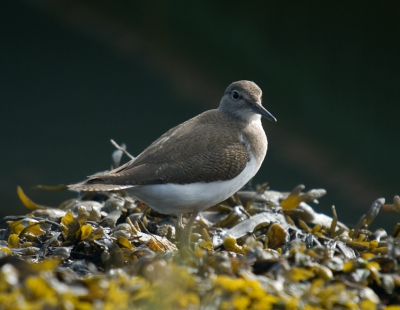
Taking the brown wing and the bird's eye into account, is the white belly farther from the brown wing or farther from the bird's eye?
the bird's eye

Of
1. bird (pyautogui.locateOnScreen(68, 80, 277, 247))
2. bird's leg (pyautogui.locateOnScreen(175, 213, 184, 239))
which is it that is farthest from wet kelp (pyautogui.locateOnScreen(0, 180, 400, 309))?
bird (pyautogui.locateOnScreen(68, 80, 277, 247))

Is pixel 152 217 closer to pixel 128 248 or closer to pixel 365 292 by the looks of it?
pixel 128 248

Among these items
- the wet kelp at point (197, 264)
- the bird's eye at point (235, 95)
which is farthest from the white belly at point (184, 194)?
the bird's eye at point (235, 95)

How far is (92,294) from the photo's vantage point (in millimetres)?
2307

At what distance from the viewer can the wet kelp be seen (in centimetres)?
226

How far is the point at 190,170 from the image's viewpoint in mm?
4637

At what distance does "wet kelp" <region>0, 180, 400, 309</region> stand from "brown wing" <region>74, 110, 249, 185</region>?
0.86 feet

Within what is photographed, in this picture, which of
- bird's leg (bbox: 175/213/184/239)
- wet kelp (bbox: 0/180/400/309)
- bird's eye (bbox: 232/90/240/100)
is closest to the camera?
wet kelp (bbox: 0/180/400/309)

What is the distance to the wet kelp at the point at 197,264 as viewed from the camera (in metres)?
2.26

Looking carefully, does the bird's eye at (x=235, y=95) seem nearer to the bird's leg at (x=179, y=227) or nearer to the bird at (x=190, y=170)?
the bird at (x=190, y=170)

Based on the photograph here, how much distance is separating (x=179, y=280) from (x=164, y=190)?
2.23m

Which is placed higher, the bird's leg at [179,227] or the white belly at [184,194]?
the white belly at [184,194]

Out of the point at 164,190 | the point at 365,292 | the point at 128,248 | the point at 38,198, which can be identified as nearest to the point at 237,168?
the point at 164,190

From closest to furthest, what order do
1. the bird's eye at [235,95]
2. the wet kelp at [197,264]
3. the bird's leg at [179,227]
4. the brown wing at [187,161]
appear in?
the wet kelp at [197,264] → the bird's leg at [179,227] → the brown wing at [187,161] → the bird's eye at [235,95]
